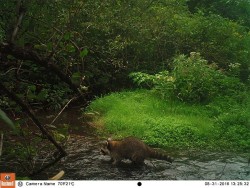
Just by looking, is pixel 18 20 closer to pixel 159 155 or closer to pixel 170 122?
pixel 159 155

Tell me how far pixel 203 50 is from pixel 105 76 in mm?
1374

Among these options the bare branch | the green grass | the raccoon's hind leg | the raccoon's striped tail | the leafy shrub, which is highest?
the bare branch

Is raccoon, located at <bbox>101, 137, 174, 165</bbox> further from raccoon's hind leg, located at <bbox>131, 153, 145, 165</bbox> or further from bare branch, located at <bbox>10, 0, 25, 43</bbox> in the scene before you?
bare branch, located at <bbox>10, 0, 25, 43</bbox>

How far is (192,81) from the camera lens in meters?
4.82

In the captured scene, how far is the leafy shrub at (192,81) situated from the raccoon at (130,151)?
58 centimetres

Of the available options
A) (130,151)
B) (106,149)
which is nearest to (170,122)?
(130,151)

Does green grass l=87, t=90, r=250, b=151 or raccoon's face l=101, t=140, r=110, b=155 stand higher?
green grass l=87, t=90, r=250, b=151

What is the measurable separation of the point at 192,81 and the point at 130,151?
149 cm

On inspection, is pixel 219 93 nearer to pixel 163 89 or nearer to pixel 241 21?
pixel 163 89

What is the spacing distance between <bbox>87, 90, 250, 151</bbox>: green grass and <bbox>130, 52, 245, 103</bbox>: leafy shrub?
0.12 metres

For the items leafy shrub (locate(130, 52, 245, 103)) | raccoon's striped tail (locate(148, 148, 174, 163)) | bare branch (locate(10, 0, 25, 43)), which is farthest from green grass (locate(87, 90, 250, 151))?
bare branch (locate(10, 0, 25, 43))

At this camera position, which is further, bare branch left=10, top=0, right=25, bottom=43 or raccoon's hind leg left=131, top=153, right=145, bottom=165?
raccoon's hind leg left=131, top=153, right=145, bottom=165

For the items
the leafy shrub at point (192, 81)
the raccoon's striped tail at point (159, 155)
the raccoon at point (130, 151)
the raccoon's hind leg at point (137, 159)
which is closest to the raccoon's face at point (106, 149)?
the raccoon at point (130, 151)

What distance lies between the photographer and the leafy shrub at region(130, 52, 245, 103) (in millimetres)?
3997
